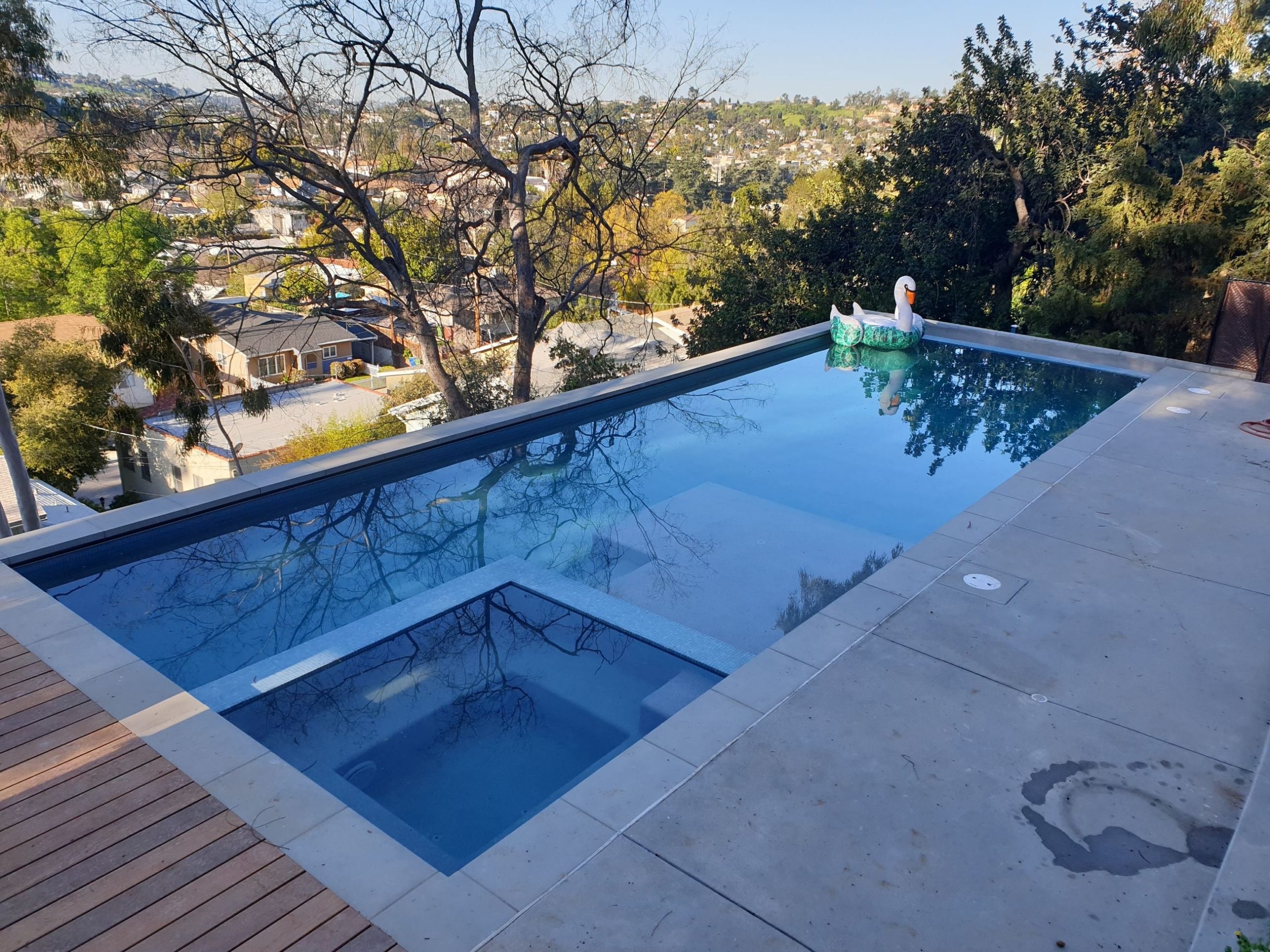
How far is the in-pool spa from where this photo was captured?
3.92 m

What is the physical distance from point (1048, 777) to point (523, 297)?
11.4 meters

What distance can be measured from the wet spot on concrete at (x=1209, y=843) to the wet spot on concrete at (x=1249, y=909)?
28 centimetres

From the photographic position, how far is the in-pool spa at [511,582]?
392 centimetres

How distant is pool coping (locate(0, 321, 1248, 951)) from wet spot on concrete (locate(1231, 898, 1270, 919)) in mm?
1590

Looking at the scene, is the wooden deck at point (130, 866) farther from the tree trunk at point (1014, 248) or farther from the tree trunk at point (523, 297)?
the tree trunk at point (1014, 248)

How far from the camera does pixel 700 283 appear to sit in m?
17.3

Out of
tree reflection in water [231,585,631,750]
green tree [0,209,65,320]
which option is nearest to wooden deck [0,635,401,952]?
tree reflection in water [231,585,631,750]

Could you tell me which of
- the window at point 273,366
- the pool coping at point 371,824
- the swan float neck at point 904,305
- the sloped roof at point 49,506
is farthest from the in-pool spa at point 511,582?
the window at point 273,366

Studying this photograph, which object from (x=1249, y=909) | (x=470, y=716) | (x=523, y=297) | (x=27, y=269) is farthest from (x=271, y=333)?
(x=1249, y=909)

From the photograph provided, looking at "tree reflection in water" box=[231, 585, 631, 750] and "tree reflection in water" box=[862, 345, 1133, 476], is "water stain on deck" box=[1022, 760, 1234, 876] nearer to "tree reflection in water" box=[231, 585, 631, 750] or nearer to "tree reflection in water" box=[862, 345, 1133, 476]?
Answer: "tree reflection in water" box=[231, 585, 631, 750]

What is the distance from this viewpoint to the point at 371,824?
2.92m

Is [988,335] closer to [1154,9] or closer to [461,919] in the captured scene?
[1154,9]

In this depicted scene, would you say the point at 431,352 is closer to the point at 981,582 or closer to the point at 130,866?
the point at 981,582

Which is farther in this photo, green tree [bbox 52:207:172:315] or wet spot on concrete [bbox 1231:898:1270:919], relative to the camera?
green tree [bbox 52:207:172:315]
